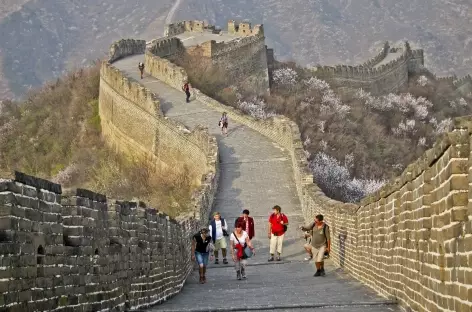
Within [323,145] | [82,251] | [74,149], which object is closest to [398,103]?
[323,145]

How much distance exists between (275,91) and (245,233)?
123ft

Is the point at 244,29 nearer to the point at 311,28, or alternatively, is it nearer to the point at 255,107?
the point at 255,107

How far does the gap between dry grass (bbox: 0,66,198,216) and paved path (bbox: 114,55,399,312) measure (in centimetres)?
171

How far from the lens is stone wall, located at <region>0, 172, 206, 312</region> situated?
7.27 meters

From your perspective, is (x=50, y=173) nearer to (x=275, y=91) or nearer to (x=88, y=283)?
(x=275, y=91)

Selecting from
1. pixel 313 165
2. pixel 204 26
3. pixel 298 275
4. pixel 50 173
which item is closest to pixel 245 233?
pixel 298 275

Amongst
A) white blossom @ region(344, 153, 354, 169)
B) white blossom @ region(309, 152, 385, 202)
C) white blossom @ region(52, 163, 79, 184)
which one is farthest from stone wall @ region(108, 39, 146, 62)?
white blossom @ region(309, 152, 385, 202)

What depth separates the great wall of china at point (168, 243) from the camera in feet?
24.3

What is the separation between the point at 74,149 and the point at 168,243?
107ft

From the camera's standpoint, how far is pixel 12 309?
720 centimetres

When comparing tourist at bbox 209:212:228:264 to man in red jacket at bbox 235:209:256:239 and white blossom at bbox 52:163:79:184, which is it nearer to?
man in red jacket at bbox 235:209:256:239

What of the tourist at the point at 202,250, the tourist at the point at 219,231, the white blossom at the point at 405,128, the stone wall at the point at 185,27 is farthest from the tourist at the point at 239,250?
the stone wall at the point at 185,27

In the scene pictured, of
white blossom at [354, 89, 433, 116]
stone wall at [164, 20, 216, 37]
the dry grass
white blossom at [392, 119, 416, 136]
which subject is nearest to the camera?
the dry grass

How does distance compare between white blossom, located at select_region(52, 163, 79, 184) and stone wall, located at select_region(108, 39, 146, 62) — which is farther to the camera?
stone wall, located at select_region(108, 39, 146, 62)
